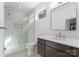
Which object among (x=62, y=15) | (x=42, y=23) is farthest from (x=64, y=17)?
(x=42, y=23)

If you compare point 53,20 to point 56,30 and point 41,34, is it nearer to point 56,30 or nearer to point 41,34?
point 56,30

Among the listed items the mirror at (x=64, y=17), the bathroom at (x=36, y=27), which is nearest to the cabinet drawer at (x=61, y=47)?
the bathroom at (x=36, y=27)

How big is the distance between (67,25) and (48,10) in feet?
2.55

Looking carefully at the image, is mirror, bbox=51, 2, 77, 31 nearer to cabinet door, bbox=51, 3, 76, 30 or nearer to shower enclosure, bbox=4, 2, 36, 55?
cabinet door, bbox=51, 3, 76, 30

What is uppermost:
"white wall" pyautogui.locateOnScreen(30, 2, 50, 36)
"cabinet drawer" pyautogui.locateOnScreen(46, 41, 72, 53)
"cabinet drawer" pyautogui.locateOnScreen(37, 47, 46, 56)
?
"white wall" pyautogui.locateOnScreen(30, 2, 50, 36)

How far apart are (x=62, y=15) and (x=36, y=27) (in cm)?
91

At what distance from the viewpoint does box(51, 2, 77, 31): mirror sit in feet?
5.23

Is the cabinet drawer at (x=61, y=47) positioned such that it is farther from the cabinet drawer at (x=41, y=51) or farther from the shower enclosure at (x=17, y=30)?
the shower enclosure at (x=17, y=30)

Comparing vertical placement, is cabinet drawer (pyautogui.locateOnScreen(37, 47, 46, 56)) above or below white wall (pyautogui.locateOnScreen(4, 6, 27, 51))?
below

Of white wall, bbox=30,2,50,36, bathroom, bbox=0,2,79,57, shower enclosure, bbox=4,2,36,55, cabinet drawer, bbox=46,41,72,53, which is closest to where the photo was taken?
cabinet drawer, bbox=46,41,72,53

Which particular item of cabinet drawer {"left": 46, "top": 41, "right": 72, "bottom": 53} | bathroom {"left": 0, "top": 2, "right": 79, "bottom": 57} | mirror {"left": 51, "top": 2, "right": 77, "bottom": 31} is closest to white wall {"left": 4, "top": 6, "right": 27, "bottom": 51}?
bathroom {"left": 0, "top": 2, "right": 79, "bottom": 57}

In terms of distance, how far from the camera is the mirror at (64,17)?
1595 millimetres

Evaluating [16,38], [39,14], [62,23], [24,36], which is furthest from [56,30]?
[16,38]

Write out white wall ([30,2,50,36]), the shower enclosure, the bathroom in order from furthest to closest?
white wall ([30,2,50,36]) → the shower enclosure → the bathroom
